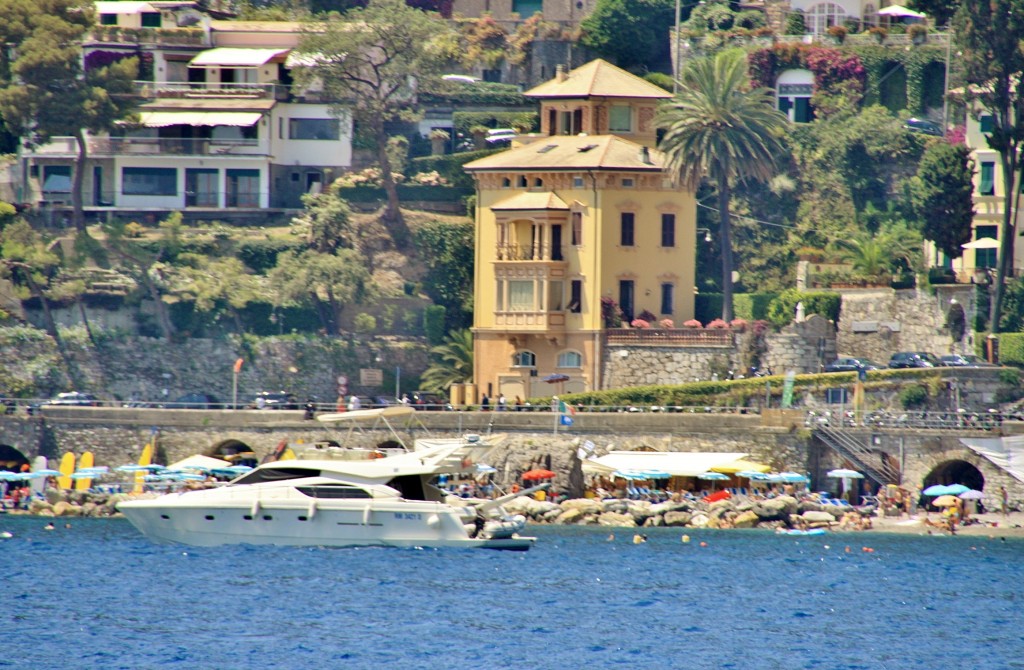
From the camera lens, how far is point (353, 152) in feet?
340

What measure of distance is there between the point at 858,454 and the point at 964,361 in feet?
27.2

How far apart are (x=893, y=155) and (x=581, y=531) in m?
34.4

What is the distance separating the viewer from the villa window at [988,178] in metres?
92.8

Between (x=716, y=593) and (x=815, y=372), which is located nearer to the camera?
(x=716, y=593)

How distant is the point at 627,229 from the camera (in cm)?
9081

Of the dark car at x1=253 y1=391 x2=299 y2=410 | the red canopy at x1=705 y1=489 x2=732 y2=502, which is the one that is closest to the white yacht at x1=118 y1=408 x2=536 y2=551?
the red canopy at x1=705 y1=489 x2=732 y2=502

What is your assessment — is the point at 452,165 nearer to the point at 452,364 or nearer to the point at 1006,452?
the point at 452,364

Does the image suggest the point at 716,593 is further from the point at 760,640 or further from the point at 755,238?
the point at 755,238

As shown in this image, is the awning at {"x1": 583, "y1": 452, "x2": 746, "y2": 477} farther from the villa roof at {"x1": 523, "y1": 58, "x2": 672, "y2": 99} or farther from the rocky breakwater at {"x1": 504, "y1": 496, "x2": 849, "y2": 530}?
the villa roof at {"x1": 523, "y1": 58, "x2": 672, "y2": 99}

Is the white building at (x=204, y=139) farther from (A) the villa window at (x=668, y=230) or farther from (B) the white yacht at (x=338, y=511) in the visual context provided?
(B) the white yacht at (x=338, y=511)

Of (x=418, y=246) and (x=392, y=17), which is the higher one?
(x=392, y=17)

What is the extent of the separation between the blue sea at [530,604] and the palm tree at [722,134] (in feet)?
72.1

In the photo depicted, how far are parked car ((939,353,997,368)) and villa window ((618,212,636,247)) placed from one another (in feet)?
48.2

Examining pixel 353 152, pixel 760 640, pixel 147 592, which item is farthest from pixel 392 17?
pixel 760 640
